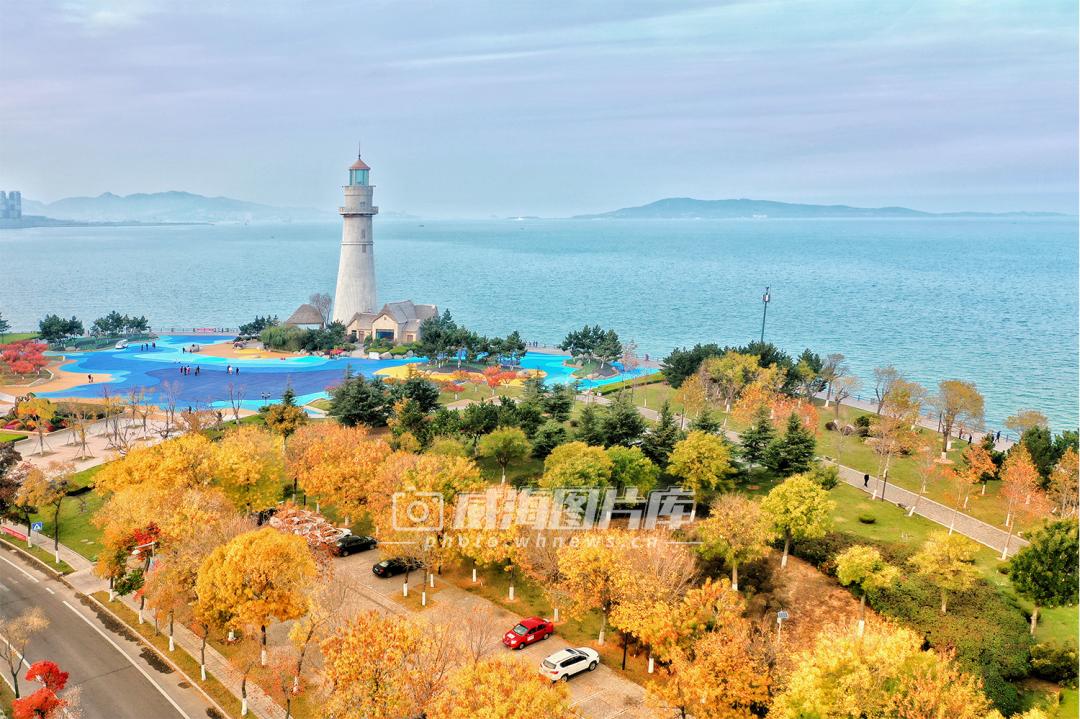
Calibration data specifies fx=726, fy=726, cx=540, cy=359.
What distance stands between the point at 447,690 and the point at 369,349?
68179 millimetres

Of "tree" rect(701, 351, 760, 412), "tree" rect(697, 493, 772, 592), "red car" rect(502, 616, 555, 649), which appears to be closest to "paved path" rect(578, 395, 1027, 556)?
"tree" rect(701, 351, 760, 412)

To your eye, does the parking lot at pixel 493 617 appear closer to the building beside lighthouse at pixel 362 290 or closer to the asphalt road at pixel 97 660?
the asphalt road at pixel 97 660

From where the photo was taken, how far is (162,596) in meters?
28.3

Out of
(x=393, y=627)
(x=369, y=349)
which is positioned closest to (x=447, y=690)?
(x=393, y=627)

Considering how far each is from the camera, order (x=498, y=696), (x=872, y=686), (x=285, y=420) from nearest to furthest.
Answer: (x=498, y=696) < (x=872, y=686) < (x=285, y=420)

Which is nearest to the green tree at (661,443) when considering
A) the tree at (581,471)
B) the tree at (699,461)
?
the tree at (699,461)

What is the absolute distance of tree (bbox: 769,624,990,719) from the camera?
21.3 m

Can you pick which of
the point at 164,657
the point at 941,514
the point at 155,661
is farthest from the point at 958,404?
the point at 155,661

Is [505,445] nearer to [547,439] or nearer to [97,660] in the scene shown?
[547,439]

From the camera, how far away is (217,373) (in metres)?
77.2

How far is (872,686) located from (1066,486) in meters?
26.0

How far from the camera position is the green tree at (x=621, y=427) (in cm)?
4756

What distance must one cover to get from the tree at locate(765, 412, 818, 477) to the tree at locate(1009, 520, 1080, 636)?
14.2 metres

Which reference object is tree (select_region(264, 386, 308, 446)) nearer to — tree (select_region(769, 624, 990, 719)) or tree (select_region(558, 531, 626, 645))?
tree (select_region(558, 531, 626, 645))
